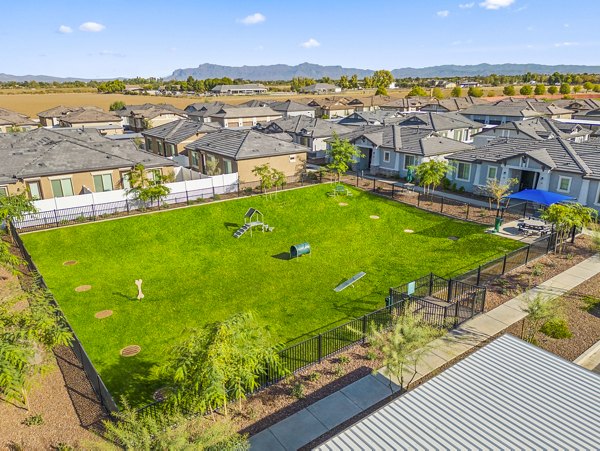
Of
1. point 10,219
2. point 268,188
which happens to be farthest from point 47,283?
point 268,188

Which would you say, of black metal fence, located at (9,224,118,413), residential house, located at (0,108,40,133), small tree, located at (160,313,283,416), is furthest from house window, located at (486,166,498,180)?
residential house, located at (0,108,40,133)

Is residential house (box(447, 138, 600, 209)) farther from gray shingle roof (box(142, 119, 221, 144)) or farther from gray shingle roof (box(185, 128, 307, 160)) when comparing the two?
gray shingle roof (box(142, 119, 221, 144))

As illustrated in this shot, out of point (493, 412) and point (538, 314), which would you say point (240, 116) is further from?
point (493, 412)

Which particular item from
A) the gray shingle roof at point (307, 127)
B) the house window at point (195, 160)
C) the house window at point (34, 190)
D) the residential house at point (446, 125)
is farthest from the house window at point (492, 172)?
the house window at point (34, 190)

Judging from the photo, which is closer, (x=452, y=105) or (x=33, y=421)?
(x=33, y=421)

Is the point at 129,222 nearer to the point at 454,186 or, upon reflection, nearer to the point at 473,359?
the point at 473,359

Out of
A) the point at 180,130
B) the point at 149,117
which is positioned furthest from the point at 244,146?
the point at 149,117
